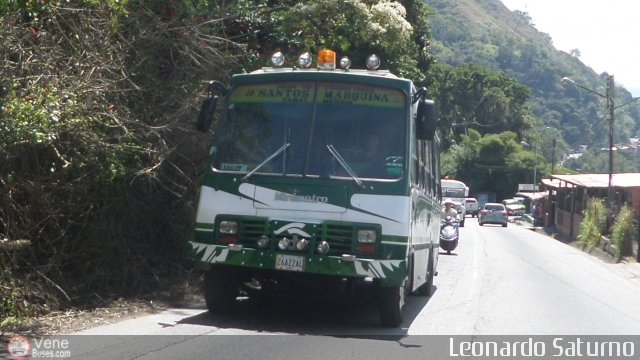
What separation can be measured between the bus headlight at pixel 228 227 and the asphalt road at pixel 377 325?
1.13 meters

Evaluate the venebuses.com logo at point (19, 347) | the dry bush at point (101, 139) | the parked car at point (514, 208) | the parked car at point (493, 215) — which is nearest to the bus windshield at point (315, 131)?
the dry bush at point (101, 139)

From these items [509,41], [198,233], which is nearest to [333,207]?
[198,233]

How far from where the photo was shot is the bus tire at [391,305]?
10.5m

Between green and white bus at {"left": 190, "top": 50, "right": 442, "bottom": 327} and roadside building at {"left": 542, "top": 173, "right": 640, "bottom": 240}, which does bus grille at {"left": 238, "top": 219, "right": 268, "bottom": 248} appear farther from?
roadside building at {"left": 542, "top": 173, "right": 640, "bottom": 240}

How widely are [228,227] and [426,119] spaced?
2.69 metres

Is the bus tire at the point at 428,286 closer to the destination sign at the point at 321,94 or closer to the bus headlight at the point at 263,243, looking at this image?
the destination sign at the point at 321,94

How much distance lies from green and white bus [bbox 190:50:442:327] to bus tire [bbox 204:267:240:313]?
0.01m

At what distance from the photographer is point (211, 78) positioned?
14.5 meters

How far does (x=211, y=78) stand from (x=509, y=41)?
539 feet

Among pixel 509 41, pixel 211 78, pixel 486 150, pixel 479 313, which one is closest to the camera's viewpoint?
pixel 479 313

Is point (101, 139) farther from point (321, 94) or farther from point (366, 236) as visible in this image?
point (366, 236)

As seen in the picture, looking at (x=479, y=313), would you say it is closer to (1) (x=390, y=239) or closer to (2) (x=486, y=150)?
(1) (x=390, y=239)

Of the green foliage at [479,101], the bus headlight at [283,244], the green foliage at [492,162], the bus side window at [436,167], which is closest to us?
the bus headlight at [283,244]

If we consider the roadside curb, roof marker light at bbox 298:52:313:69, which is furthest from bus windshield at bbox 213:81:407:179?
the roadside curb
